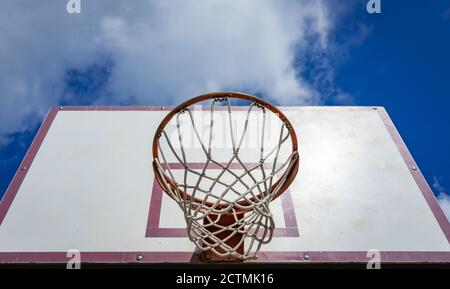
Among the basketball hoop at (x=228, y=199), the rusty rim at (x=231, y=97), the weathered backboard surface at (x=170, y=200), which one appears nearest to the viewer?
the basketball hoop at (x=228, y=199)

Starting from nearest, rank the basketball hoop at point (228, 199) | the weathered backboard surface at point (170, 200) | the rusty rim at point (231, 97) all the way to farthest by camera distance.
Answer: the basketball hoop at point (228, 199), the rusty rim at point (231, 97), the weathered backboard surface at point (170, 200)

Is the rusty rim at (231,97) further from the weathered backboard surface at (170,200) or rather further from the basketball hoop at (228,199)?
the weathered backboard surface at (170,200)

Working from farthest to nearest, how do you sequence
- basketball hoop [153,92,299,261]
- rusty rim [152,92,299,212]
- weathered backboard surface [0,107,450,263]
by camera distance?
weathered backboard surface [0,107,450,263] → rusty rim [152,92,299,212] → basketball hoop [153,92,299,261]

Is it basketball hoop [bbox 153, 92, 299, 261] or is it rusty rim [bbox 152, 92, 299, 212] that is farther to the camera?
rusty rim [bbox 152, 92, 299, 212]

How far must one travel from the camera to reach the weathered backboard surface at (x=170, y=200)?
2643 millimetres

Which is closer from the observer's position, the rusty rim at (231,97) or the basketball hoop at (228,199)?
the basketball hoop at (228,199)

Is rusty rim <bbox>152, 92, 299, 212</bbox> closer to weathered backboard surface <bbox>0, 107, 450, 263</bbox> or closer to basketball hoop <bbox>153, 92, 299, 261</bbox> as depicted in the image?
basketball hoop <bbox>153, 92, 299, 261</bbox>

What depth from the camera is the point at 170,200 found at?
9.46ft

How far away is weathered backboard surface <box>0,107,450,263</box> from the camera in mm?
2643

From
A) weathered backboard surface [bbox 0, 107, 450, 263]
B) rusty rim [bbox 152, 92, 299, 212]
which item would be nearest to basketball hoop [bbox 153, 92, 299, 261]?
rusty rim [bbox 152, 92, 299, 212]

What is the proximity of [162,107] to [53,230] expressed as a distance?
1.26m

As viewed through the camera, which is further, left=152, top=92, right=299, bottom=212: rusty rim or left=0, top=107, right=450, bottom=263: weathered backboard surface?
left=0, top=107, right=450, bottom=263: weathered backboard surface

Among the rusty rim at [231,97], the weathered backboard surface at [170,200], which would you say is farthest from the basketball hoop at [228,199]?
the weathered backboard surface at [170,200]

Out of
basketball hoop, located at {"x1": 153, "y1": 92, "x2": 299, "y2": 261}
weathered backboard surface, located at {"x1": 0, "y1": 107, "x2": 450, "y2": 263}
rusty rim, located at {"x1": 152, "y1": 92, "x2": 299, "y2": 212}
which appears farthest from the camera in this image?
weathered backboard surface, located at {"x1": 0, "y1": 107, "x2": 450, "y2": 263}
